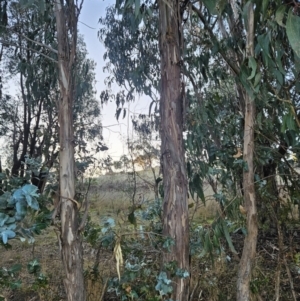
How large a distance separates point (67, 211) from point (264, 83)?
1399 millimetres

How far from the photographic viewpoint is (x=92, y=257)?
10.5ft

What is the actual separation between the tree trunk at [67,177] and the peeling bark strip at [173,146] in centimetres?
43

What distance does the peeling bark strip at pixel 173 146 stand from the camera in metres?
1.68

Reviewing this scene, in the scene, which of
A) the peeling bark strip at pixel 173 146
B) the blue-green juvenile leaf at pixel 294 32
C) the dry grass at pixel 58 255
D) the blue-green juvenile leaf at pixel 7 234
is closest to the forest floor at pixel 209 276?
the dry grass at pixel 58 255

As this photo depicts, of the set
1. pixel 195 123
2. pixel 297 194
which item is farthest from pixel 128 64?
pixel 297 194

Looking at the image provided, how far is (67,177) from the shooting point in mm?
1570

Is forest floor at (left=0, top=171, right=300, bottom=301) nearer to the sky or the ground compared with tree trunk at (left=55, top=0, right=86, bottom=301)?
nearer to the ground

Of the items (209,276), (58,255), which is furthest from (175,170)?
(58,255)

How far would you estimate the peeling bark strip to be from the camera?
66.1 inches

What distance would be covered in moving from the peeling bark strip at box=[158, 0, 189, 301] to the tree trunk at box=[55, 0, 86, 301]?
1.41ft

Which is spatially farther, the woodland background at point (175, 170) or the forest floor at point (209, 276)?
the forest floor at point (209, 276)

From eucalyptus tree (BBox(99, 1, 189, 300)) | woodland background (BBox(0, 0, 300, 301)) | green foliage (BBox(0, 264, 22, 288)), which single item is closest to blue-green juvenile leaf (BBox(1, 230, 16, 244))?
woodland background (BBox(0, 0, 300, 301))

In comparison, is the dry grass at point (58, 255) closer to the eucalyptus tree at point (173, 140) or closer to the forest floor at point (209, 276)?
the forest floor at point (209, 276)

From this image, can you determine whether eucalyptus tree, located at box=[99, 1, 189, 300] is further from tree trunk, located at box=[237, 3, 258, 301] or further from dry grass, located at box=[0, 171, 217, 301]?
dry grass, located at box=[0, 171, 217, 301]
